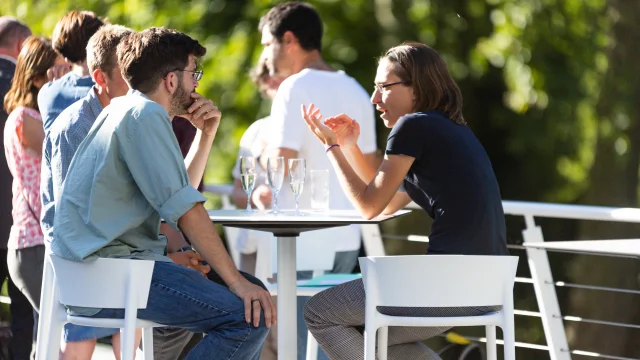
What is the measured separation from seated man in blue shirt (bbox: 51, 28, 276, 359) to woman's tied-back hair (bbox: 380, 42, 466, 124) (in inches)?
33.1

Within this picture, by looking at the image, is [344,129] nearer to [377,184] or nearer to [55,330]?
[377,184]

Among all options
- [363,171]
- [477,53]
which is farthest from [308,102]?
[477,53]

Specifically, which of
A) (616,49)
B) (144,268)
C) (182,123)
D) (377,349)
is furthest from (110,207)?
(616,49)

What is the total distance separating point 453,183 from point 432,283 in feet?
1.40

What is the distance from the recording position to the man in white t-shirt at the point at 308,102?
4.33m

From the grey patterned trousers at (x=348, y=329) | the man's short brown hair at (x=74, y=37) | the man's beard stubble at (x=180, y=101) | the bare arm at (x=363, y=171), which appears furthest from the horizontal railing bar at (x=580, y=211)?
the man's short brown hair at (x=74, y=37)

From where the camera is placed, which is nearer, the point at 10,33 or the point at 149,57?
the point at 149,57

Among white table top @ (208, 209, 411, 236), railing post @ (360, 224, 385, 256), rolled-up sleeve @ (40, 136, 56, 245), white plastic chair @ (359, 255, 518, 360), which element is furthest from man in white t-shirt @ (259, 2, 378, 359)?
white plastic chair @ (359, 255, 518, 360)

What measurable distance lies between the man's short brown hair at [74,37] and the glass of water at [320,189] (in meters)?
0.98

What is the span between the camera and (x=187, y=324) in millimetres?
3055

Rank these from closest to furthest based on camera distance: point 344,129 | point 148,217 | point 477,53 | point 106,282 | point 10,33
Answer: point 106,282 < point 148,217 < point 344,129 < point 10,33 < point 477,53

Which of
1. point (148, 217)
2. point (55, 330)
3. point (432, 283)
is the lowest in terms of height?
point (55, 330)

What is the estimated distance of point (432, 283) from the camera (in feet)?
9.94

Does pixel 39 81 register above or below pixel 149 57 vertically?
above
